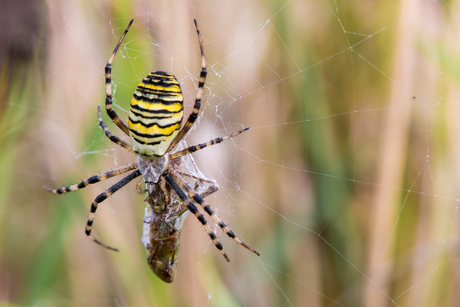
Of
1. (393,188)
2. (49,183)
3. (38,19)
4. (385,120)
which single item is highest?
(38,19)

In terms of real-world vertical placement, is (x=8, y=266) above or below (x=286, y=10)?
below

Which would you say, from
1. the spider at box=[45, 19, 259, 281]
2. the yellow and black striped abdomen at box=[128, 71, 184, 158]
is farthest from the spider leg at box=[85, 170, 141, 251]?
the yellow and black striped abdomen at box=[128, 71, 184, 158]

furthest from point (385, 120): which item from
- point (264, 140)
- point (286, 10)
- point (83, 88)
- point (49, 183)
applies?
point (49, 183)

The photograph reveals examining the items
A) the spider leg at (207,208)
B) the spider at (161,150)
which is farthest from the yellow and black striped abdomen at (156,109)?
the spider leg at (207,208)

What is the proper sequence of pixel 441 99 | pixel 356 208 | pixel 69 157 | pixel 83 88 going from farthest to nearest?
pixel 69 157, pixel 83 88, pixel 356 208, pixel 441 99

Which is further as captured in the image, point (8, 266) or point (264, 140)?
point (8, 266)

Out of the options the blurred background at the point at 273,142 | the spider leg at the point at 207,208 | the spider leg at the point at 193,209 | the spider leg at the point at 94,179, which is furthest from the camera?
the spider leg at the point at 94,179

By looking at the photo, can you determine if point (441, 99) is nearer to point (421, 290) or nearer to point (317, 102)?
point (317, 102)

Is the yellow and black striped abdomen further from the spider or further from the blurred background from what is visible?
the blurred background

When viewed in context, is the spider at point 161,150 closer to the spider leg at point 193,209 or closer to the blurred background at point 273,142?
the spider leg at point 193,209
